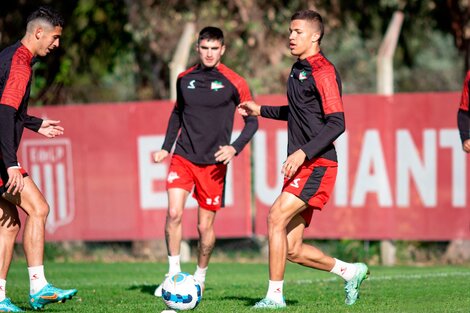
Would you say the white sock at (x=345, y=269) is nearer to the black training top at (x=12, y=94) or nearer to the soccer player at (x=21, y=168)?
the soccer player at (x=21, y=168)

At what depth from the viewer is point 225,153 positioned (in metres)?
10.5

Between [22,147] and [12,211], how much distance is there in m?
7.73

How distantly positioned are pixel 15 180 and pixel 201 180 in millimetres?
2670

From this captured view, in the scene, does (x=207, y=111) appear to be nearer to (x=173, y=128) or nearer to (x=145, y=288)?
(x=173, y=128)

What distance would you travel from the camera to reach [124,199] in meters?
16.4

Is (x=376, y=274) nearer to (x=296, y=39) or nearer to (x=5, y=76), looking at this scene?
(x=296, y=39)

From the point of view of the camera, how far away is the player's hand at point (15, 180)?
8.71m

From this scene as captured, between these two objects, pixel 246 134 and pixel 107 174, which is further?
pixel 107 174

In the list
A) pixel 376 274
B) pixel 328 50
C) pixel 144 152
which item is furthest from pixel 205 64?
pixel 328 50

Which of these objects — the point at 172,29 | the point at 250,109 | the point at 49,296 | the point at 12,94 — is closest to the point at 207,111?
the point at 250,109

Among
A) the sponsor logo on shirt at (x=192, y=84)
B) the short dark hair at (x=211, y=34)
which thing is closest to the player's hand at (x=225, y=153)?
the sponsor logo on shirt at (x=192, y=84)

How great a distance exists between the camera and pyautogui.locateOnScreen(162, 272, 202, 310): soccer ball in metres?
8.89

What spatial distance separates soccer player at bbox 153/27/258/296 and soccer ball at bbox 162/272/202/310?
1.85m

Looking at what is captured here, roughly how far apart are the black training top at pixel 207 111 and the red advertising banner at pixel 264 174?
4.62 m
